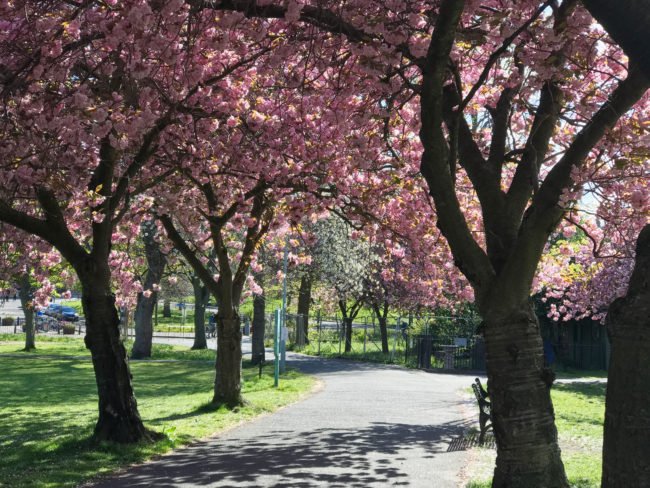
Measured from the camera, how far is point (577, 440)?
39.1ft

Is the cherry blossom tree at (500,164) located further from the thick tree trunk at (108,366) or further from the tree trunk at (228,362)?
the tree trunk at (228,362)

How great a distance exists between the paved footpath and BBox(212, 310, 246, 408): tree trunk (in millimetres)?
1072

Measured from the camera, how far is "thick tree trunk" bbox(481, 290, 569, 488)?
5.93 meters

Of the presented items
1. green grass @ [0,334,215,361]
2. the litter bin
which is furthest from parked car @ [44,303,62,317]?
the litter bin

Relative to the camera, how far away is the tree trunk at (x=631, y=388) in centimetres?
374

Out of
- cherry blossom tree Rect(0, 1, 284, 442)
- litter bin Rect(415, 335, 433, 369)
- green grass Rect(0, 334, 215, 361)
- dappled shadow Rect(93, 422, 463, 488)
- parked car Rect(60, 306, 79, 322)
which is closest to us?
cherry blossom tree Rect(0, 1, 284, 442)

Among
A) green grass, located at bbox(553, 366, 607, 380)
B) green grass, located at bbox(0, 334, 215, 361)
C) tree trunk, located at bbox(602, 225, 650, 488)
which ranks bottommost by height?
green grass, located at bbox(553, 366, 607, 380)

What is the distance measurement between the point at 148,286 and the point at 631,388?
27743 mm

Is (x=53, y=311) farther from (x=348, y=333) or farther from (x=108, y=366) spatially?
(x=108, y=366)

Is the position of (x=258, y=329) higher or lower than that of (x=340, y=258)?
lower

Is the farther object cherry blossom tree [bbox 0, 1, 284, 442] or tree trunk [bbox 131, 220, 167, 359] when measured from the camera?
tree trunk [bbox 131, 220, 167, 359]

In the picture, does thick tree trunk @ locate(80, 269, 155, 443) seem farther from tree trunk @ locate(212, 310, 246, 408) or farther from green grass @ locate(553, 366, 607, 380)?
green grass @ locate(553, 366, 607, 380)

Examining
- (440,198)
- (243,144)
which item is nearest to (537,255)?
(440,198)

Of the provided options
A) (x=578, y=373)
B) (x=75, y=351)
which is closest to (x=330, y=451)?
(x=578, y=373)
